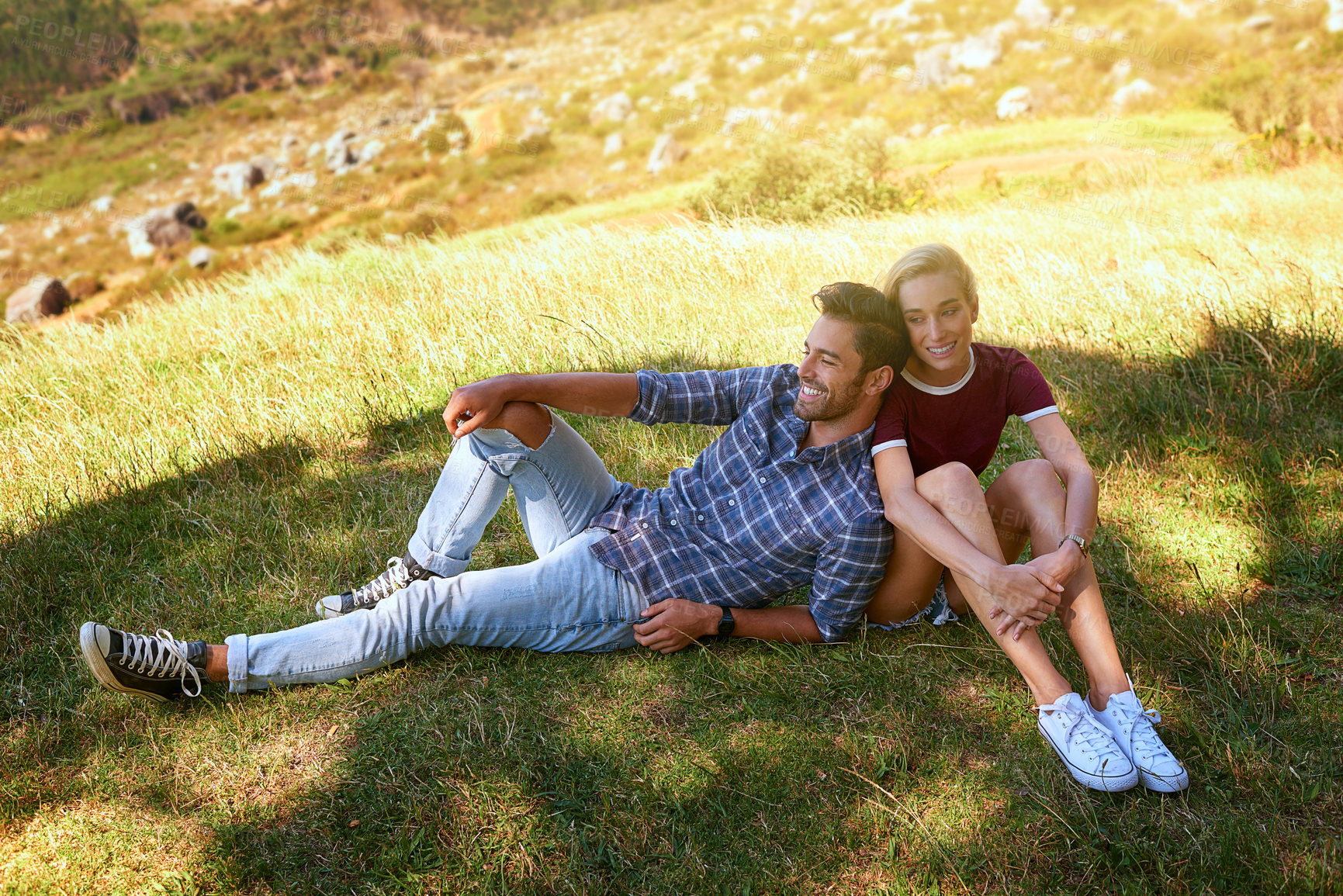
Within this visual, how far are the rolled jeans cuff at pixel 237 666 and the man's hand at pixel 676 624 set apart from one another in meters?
1.15

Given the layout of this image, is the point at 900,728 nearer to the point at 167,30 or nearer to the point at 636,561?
the point at 636,561

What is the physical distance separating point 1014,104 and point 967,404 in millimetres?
25367

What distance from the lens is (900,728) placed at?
2.33 m

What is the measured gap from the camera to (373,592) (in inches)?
112

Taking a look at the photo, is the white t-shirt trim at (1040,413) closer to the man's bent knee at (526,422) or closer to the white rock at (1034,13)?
the man's bent knee at (526,422)

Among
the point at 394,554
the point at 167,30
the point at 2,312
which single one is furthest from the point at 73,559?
the point at 167,30

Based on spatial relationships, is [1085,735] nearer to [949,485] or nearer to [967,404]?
[949,485]

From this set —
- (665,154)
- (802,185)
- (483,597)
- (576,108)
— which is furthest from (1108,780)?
(576,108)

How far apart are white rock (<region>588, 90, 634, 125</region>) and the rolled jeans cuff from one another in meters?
33.8

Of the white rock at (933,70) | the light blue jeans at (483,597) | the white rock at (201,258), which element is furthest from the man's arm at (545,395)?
the white rock at (201,258)

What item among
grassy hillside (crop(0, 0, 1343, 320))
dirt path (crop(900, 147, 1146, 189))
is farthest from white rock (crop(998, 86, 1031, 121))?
dirt path (crop(900, 147, 1146, 189))

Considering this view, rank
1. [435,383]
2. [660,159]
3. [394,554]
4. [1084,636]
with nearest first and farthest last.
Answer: [1084,636]
[394,554]
[435,383]
[660,159]

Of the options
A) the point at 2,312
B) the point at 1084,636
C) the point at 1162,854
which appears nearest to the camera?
the point at 1162,854

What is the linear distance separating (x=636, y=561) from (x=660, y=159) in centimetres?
2825
